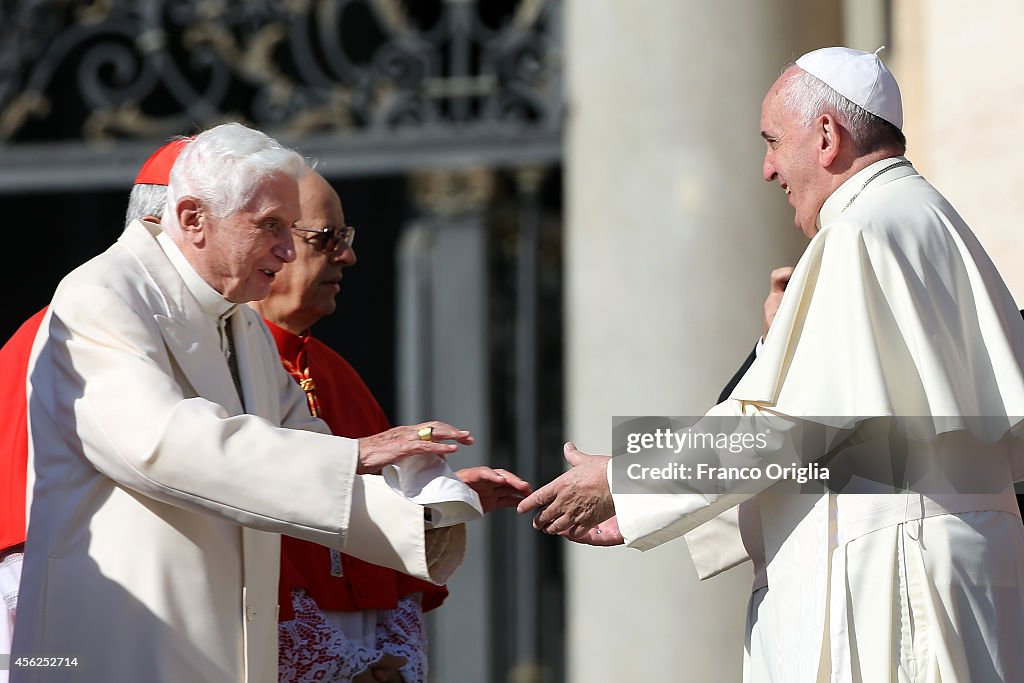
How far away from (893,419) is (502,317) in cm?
466

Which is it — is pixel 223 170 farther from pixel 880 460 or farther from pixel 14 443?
pixel 880 460

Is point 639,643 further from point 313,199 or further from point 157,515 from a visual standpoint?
point 157,515

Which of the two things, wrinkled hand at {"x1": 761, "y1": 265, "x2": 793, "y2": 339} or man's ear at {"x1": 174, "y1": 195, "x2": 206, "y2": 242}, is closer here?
man's ear at {"x1": 174, "y1": 195, "x2": 206, "y2": 242}

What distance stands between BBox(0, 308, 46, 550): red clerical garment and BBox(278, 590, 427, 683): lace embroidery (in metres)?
0.64

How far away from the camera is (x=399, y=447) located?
11.7 ft

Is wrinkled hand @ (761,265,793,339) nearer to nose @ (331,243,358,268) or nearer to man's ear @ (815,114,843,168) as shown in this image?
man's ear @ (815,114,843,168)

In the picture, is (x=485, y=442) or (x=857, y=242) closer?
(x=857, y=242)

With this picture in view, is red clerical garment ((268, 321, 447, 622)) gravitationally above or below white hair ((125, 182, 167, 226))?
below

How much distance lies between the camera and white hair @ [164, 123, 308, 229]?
3.64m

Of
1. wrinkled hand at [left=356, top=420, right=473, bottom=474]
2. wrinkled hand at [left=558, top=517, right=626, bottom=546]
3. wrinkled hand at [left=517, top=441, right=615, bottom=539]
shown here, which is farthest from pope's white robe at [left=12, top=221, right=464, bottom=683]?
wrinkled hand at [left=558, top=517, right=626, bottom=546]

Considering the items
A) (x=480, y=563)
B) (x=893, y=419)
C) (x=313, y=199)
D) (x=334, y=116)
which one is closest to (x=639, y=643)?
(x=480, y=563)

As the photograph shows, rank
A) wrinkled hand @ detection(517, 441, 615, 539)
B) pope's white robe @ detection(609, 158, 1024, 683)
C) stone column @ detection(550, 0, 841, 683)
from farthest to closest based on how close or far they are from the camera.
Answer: stone column @ detection(550, 0, 841, 683) < wrinkled hand @ detection(517, 441, 615, 539) < pope's white robe @ detection(609, 158, 1024, 683)

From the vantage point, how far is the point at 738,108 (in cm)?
580

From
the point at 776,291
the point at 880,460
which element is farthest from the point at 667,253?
the point at 880,460
